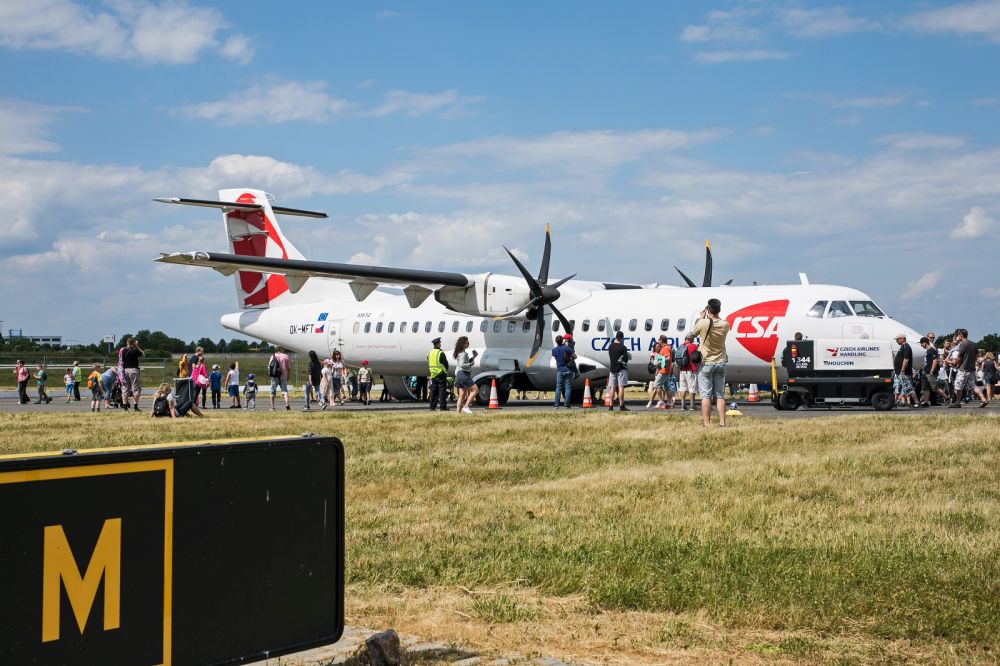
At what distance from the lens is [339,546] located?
412cm

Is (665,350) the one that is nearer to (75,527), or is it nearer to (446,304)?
(446,304)

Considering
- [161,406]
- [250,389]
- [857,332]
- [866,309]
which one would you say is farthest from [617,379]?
[250,389]

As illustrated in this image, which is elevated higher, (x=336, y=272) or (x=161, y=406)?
(x=336, y=272)

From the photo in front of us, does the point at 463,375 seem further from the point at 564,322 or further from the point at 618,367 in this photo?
the point at 564,322

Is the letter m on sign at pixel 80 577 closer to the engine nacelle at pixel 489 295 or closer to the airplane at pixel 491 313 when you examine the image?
the airplane at pixel 491 313

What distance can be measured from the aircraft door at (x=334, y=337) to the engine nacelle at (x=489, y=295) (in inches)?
174

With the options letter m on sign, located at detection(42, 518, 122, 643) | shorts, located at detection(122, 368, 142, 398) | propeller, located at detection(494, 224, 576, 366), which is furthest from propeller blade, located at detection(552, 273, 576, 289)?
letter m on sign, located at detection(42, 518, 122, 643)

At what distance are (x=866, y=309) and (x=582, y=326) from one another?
719 centimetres

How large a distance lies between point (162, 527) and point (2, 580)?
0.54m

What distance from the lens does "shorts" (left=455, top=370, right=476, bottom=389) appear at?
21.8 m

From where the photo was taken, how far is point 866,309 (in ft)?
73.2

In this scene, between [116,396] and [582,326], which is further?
[116,396]

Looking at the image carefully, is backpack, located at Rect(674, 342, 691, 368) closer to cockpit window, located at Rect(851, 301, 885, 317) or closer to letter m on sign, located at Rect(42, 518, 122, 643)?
cockpit window, located at Rect(851, 301, 885, 317)

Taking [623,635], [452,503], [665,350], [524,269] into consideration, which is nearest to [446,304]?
[524,269]
